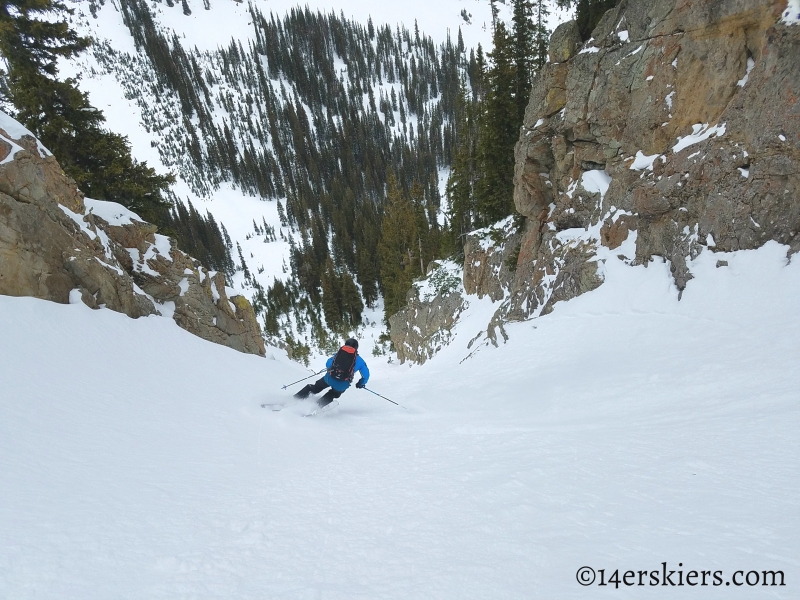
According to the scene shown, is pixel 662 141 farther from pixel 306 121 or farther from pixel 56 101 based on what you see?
pixel 306 121

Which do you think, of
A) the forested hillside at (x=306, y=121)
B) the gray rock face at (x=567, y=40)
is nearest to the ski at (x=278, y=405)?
the gray rock face at (x=567, y=40)

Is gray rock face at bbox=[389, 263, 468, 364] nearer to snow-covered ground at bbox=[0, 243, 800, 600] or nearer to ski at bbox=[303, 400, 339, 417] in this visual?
ski at bbox=[303, 400, 339, 417]

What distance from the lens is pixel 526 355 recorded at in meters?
10.7

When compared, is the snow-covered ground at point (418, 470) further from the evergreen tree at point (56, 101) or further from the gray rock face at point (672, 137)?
the evergreen tree at point (56, 101)

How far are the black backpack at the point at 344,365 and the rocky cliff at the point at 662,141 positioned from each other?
793 cm

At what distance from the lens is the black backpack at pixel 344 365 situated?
7.84m

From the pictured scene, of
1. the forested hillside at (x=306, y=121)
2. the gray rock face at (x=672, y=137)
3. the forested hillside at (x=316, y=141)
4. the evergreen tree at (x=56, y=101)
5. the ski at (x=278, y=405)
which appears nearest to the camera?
the ski at (x=278, y=405)

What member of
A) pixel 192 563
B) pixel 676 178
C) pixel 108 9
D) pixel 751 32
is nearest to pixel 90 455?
pixel 192 563

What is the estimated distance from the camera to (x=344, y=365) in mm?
7836

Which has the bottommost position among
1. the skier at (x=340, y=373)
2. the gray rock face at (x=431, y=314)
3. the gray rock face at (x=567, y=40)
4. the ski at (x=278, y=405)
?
Result: the gray rock face at (x=431, y=314)

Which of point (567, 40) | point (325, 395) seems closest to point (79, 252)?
point (325, 395)

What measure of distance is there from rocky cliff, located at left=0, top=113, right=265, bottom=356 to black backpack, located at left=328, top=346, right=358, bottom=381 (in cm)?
653

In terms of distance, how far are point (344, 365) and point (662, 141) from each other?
37.5 feet

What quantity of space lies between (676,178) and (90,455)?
13405 mm
